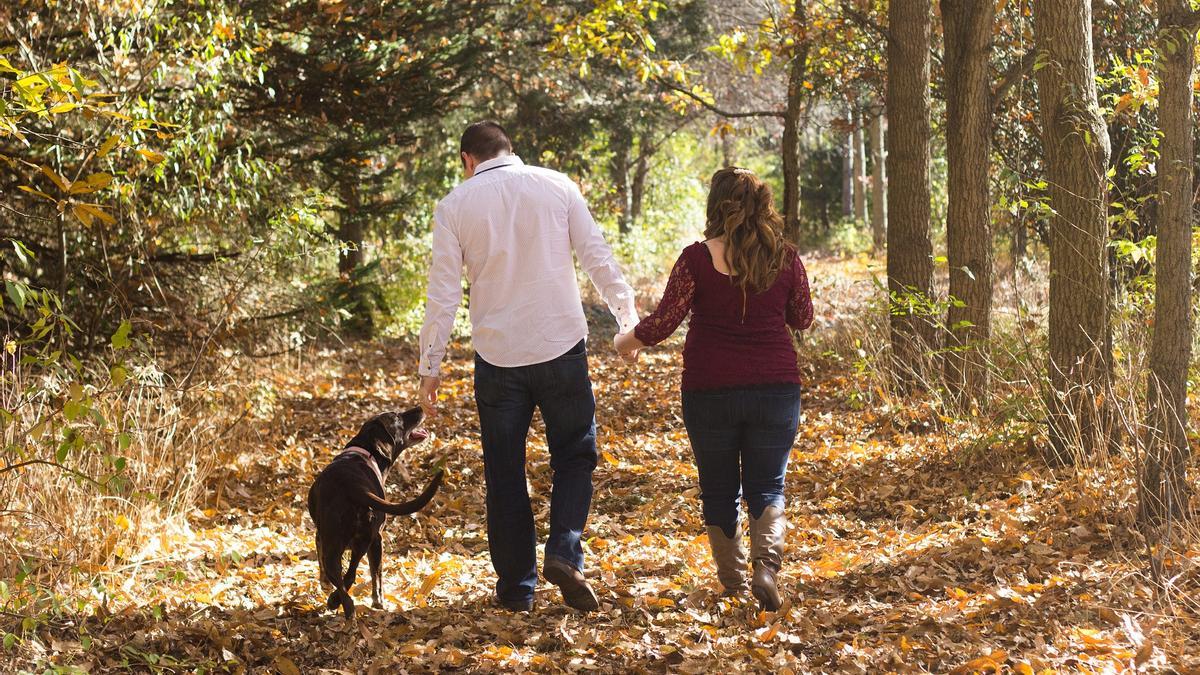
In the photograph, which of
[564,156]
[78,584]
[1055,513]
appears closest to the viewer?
[78,584]

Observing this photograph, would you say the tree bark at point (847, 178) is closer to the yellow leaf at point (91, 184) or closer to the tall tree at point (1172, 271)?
the tall tree at point (1172, 271)

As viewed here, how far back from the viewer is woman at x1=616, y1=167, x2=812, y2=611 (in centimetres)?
446

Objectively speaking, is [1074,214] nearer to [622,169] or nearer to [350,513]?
[350,513]

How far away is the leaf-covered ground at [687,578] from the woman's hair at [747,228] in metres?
1.45

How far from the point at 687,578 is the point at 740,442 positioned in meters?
1.09

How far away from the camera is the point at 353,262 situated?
1459cm

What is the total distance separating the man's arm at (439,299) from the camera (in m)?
4.63

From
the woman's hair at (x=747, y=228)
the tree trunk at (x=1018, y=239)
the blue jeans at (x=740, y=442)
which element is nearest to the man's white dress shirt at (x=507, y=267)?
the woman's hair at (x=747, y=228)

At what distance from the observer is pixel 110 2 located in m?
7.57

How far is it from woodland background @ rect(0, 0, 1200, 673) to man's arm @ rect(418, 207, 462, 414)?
1.15m

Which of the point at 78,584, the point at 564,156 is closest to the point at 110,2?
the point at 78,584

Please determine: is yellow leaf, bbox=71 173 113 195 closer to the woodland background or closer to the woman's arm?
the woodland background

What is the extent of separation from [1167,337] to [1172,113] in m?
1.10

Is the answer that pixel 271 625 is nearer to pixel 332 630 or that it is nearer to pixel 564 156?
pixel 332 630
